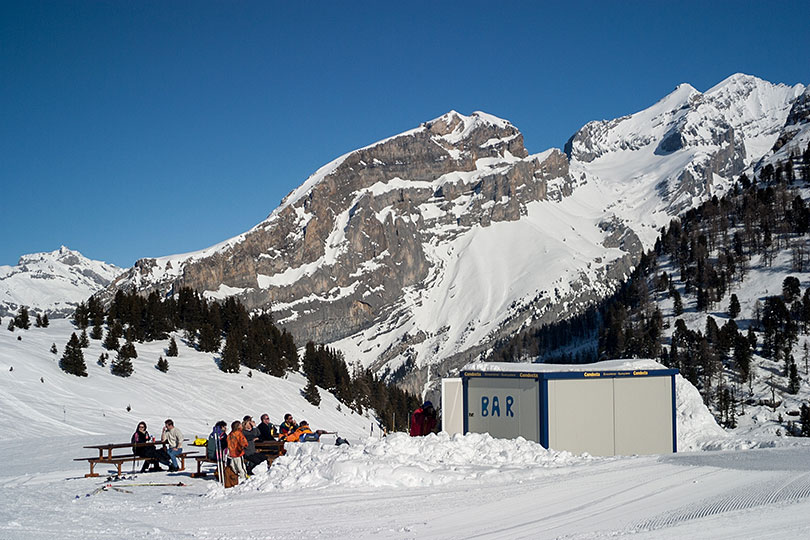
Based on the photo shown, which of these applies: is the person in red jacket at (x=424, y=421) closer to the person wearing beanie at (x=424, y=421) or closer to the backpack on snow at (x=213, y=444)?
the person wearing beanie at (x=424, y=421)

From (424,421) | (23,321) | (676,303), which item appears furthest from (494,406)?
(676,303)

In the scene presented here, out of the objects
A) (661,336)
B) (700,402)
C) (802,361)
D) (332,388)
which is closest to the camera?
(700,402)

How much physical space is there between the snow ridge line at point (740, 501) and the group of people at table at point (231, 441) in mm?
8055

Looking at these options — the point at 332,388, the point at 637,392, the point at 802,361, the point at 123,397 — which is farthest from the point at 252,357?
the point at 802,361

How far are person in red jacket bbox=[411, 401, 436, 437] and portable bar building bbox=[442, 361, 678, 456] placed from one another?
8.89 ft

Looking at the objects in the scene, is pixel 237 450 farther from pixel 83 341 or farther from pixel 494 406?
pixel 83 341

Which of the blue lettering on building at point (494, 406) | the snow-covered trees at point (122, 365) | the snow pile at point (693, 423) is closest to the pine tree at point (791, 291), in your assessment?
the snow pile at point (693, 423)

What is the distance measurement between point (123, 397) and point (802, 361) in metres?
61.8

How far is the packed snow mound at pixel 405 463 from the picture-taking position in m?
14.5

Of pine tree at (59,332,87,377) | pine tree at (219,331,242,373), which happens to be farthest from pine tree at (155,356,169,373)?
pine tree at (59,332,87,377)

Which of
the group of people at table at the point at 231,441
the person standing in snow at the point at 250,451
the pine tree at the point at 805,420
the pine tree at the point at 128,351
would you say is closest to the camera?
the group of people at table at the point at 231,441

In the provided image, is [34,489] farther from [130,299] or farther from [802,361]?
[802,361]

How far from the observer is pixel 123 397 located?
120 feet

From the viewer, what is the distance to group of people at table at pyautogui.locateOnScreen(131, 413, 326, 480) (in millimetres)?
15246
